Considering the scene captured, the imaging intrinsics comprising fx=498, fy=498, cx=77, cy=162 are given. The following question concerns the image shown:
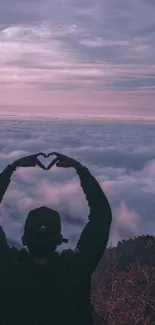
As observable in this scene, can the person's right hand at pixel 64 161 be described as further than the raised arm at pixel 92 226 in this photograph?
Yes

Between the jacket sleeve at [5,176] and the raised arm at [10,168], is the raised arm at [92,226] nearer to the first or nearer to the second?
the raised arm at [10,168]

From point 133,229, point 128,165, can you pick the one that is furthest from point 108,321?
point 128,165

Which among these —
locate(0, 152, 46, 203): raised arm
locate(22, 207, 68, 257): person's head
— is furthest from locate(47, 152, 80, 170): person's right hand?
locate(22, 207, 68, 257): person's head

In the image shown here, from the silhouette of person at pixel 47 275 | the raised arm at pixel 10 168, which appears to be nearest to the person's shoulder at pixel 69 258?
the silhouette of person at pixel 47 275

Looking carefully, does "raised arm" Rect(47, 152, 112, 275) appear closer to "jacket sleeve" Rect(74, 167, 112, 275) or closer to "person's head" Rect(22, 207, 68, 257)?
"jacket sleeve" Rect(74, 167, 112, 275)

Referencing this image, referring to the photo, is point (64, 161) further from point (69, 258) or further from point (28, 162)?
Answer: point (69, 258)

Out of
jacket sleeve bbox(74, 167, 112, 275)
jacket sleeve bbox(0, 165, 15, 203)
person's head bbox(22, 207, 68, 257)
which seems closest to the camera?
person's head bbox(22, 207, 68, 257)

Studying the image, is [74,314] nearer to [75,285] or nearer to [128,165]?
[75,285]

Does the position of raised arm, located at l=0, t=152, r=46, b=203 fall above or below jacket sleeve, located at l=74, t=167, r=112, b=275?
above
